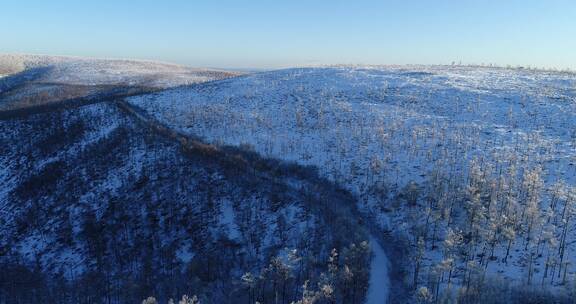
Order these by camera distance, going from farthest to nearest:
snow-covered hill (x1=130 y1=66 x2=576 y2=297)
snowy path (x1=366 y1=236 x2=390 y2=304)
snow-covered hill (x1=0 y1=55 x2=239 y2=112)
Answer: snow-covered hill (x1=0 y1=55 x2=239 y2=112), snow-covered hill (x1=130 y1=66 x2=576 y2=297), snowy path (x1=366 y1=236 x2=390 y2=304)

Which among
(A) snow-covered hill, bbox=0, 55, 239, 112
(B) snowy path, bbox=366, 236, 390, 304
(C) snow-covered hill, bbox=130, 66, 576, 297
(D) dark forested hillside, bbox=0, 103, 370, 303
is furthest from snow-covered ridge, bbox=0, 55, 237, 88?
(B) snowy path, bbox=366, 236, 390, 304

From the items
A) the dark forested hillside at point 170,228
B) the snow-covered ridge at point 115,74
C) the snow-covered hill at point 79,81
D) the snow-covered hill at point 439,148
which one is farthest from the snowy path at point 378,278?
the snow-covered ridge at point 115,74

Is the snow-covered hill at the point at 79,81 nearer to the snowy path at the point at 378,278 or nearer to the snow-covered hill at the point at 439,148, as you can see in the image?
the snow-covered hill at the point at 439,148

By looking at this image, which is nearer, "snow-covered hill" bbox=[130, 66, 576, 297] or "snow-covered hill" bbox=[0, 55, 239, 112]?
"snow-covered hill" bbox=[130, 66, 576, 297]

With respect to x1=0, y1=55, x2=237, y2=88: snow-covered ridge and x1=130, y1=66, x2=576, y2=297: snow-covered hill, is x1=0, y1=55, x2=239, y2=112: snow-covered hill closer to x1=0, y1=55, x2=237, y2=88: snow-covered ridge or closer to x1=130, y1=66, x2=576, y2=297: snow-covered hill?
x1=0, y1=55, x2=237, y2=88: snow-covered ridge

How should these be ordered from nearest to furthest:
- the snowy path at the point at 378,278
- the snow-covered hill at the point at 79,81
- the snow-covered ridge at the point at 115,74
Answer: the snowy path at the point at 378,278, the snow-covered hill at the point at 79,81, the snow-covered ridge at the point at 115,74

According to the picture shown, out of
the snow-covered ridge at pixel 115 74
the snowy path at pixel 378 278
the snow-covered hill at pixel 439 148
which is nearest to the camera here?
the snowy path at pixel 378 278

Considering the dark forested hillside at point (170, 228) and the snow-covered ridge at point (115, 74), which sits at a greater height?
the snow-covered ridge at point (115, 74)
